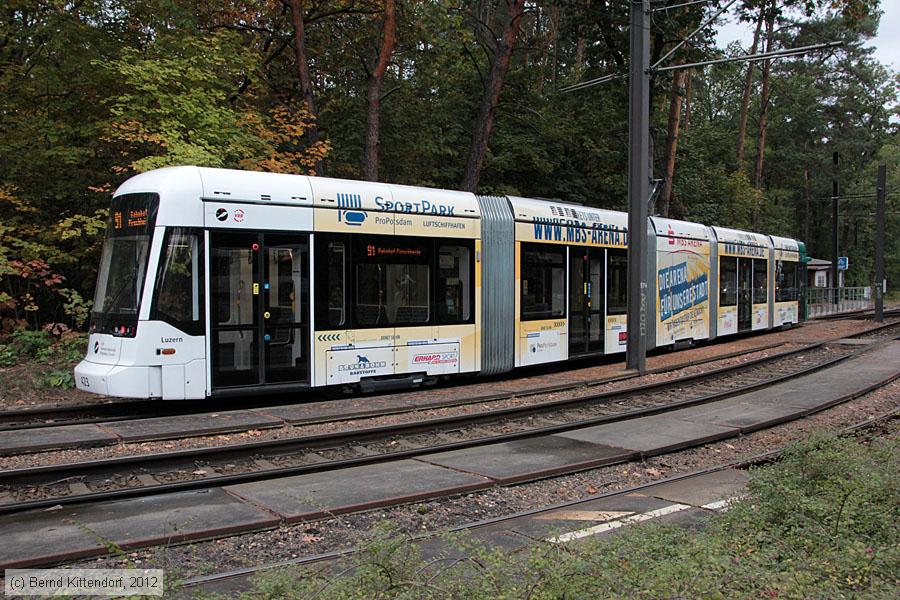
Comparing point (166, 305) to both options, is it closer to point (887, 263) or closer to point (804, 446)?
point (804, 446)

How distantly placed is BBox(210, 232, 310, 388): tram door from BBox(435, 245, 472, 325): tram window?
2.73 metres

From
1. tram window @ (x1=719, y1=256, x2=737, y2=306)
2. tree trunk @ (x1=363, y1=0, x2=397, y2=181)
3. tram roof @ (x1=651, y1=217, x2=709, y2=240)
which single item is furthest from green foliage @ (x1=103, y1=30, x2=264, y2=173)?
tram window @ (x1=719, y1=256, x2=737, y2=306)

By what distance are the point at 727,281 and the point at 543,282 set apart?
1010 centimetres

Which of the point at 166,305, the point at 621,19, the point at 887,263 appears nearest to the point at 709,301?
the point at 621,19

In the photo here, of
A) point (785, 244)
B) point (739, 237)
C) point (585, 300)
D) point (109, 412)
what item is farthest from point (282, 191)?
point (785, 244)

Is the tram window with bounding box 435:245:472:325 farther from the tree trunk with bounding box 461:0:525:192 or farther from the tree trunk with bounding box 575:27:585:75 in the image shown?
the tree trunk with bounding box 575:27:585:75

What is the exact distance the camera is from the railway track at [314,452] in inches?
270

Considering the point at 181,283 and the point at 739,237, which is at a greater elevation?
the point at 739,237

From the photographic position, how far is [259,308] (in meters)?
10.5

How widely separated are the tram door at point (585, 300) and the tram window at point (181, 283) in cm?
814

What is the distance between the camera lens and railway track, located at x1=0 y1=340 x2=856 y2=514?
6848 millimetres

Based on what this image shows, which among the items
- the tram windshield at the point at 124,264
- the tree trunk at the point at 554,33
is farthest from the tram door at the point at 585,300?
the tree trunk at the point at 554,33

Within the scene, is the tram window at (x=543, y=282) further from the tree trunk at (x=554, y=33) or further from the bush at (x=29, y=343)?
the tree trunk at (x=554, y=33)

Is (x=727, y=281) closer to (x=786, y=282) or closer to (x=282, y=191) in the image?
(x=786, y=282)
